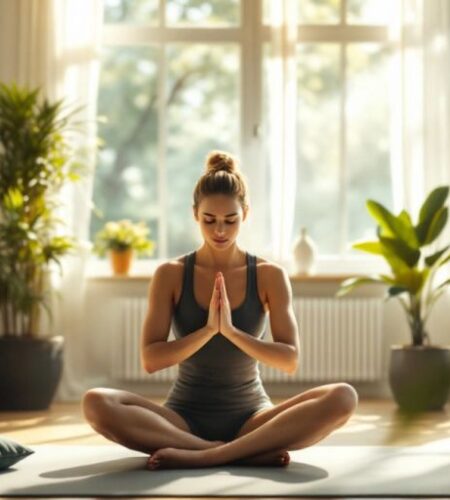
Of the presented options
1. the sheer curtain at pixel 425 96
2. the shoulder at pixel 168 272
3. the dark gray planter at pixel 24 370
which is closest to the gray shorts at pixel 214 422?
the shoulder at pixel 168 272

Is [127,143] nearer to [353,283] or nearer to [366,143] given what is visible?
[366,143]

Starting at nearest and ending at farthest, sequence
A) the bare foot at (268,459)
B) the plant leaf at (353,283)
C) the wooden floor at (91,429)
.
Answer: the bare foot at (268,459), the wooden floor at (91,429), the plant leaf at (353,283)

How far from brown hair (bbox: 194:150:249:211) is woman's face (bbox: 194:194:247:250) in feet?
0.07

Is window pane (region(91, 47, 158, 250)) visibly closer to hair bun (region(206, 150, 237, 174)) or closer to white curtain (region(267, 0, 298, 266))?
white curtain (region(267, 0, 298, 266))

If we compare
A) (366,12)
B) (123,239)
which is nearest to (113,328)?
(123,239)

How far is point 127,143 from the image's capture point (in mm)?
5375

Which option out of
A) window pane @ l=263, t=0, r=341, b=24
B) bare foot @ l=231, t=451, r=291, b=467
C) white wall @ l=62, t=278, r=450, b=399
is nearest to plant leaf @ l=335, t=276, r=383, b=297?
white wall @ l=62, t=278, r=450, b=399

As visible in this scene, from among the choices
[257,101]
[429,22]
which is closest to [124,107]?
[257,101]

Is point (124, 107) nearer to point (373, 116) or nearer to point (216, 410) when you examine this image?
point (373, 116)

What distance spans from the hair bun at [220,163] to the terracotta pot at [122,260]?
8.08 ft

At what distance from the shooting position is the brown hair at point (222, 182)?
2529mm

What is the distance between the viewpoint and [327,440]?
3396mm

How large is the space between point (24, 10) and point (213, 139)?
119 cm

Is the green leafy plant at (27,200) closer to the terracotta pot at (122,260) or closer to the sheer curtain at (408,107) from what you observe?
the terracotta pot at (122,260)
